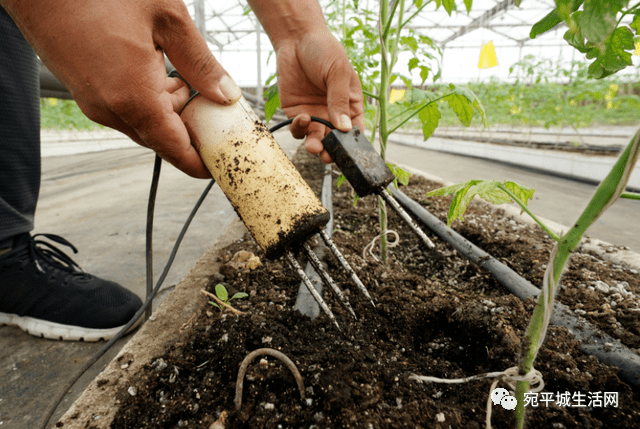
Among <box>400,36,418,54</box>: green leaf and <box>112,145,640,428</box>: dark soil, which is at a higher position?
<box>400,36,418,54</box>: green leaf

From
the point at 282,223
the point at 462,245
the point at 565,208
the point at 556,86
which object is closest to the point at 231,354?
the point at 282,223

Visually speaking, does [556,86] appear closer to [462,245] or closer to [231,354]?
[462,245]

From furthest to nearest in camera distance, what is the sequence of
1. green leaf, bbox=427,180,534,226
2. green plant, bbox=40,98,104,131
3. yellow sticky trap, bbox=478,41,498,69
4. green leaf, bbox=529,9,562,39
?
green plant, bbox=40,98,104,131 < yellow sticky trap, bbox=478,41,498,69 < green leaf, bbox=427,180,534,226 < green leaf, bbox=529,9,562,39

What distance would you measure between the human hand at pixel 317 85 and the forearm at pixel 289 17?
28mm

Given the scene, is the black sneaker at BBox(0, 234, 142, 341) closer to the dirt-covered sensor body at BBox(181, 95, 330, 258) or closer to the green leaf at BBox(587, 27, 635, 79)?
the dirt-covered sensor body at BBox(181, 95, 330, 258)

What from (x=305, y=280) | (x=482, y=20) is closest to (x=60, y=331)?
(x=305, y=280)

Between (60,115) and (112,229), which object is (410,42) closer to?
(112,229)

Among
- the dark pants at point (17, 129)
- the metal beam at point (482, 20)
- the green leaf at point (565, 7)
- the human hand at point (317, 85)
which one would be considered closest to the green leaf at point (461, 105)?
the human hand at point (317, 85)

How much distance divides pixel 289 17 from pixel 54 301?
1272 mm

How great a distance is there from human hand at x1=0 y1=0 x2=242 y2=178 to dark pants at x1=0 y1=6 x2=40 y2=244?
0.67 meters

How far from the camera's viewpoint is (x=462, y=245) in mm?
1222

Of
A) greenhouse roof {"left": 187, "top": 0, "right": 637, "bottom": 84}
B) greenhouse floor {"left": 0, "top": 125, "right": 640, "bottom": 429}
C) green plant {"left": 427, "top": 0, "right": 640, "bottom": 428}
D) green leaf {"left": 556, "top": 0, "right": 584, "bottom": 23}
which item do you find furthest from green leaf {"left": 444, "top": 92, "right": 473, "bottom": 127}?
greenhouse roof {"left": 187, "top": 0, "right": 637, "bottom": 84}

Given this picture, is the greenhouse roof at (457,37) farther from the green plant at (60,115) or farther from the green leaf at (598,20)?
the green leaf at (598,20)

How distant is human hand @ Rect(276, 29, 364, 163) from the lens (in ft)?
3.07
